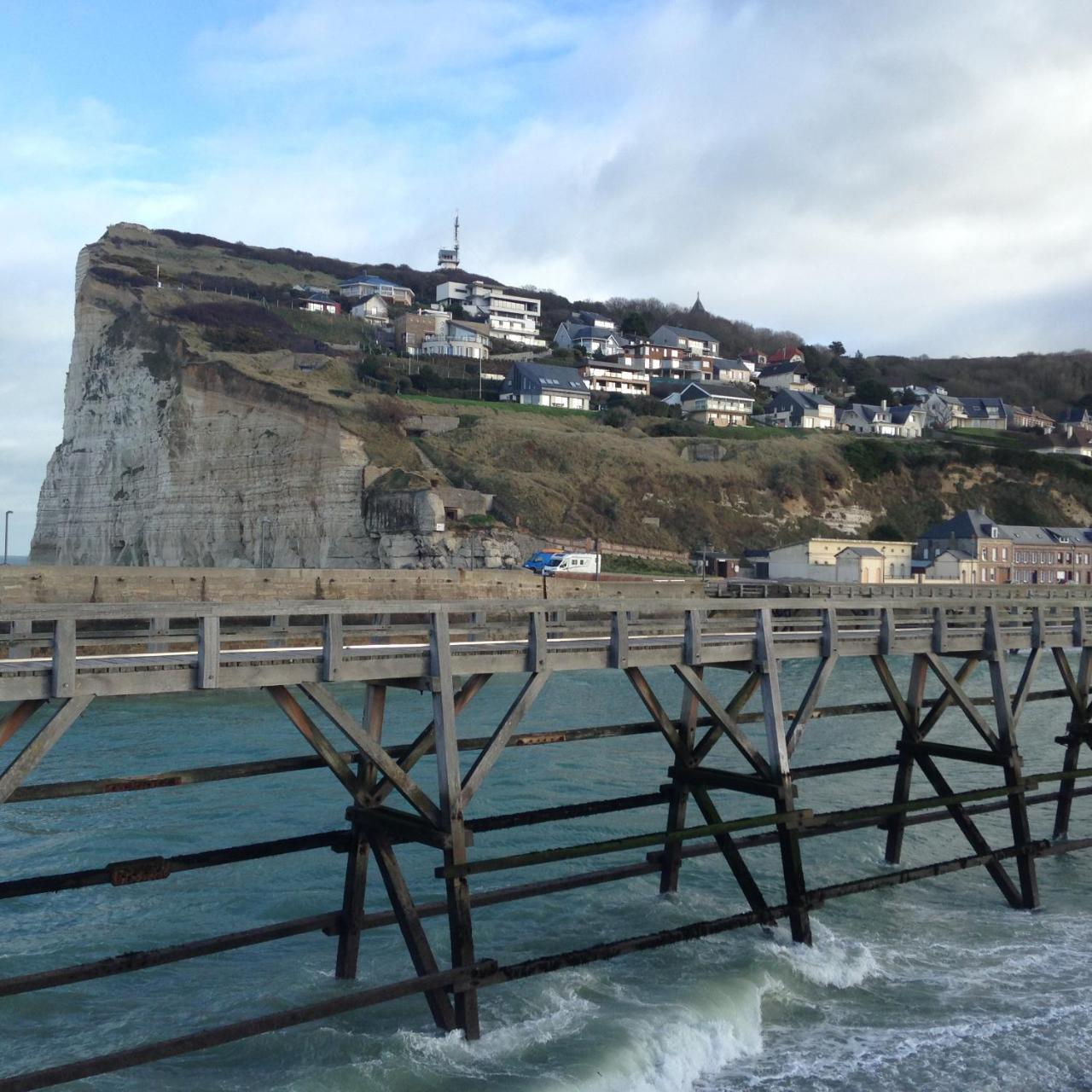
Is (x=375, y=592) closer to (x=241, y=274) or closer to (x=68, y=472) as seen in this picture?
(x=68, y=472)

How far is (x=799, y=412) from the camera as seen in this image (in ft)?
351

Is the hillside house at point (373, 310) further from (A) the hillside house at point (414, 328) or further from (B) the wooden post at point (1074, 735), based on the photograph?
(B) the wooden post at point (1074, 735)

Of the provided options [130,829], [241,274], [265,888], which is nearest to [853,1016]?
[265,888]

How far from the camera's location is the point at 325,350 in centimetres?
9500

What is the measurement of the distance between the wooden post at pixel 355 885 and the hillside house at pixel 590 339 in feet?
372

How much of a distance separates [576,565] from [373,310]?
78.0 metres

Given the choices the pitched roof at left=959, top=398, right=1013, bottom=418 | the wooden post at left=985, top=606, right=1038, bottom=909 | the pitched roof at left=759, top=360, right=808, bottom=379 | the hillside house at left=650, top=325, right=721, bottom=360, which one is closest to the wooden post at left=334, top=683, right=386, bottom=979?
the wooden post at left=985, top=606, right=1038, bottom=909

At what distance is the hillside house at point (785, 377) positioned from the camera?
131375 mm

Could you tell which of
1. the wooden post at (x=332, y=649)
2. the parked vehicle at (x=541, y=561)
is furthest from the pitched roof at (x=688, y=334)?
the wooden post at (x=332, y=649)

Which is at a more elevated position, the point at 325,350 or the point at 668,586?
the point at 325,350

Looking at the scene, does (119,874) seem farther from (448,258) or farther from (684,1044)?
(448,258)

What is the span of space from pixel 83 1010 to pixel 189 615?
16.0 ft

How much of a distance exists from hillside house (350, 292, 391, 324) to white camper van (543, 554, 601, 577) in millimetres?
71541

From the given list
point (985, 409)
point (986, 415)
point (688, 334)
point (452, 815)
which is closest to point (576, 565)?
point (452, 815)
